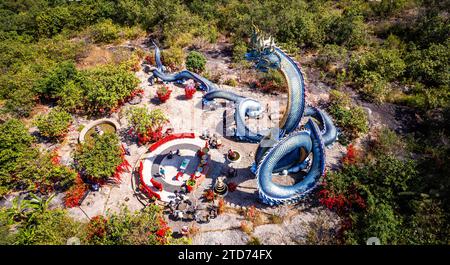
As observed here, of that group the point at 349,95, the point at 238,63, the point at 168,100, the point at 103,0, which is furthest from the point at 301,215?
the point at 103,0

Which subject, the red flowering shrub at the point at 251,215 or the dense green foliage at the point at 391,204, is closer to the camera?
the dense green foliage at the point at 391,204

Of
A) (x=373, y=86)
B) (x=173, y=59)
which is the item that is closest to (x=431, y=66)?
(x=373, y=86)

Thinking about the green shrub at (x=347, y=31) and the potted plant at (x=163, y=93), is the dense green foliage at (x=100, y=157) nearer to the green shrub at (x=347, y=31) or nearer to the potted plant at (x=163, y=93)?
the potted plant at (x=163, y=93)

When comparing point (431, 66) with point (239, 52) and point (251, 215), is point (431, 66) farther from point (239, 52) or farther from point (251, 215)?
point (251, 215)

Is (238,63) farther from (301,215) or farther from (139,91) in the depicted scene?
(301,215)

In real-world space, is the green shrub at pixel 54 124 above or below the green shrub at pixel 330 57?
below

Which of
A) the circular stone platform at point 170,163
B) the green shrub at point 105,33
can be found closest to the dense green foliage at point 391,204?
the circular stone platform at point 170,163
